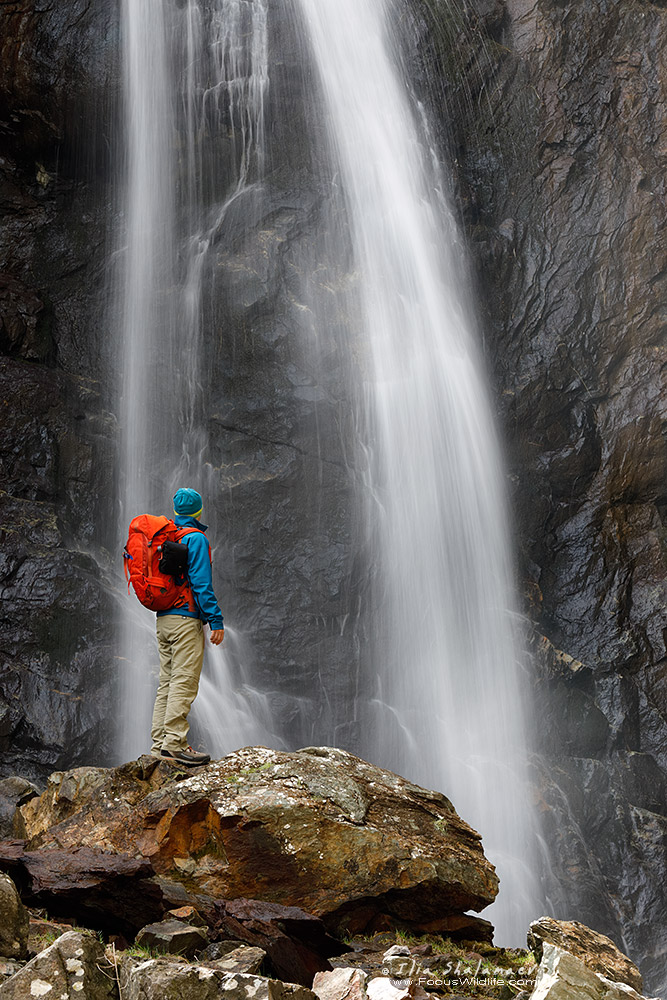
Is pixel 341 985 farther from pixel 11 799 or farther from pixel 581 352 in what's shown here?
pixel 581 352

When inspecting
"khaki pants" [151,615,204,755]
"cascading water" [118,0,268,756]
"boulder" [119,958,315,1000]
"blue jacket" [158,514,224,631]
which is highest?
"cascading water" [118,0,268,756]

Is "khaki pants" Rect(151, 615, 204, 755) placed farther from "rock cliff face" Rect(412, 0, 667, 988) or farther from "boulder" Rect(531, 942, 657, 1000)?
"rock cliff face" Rect(412, 0, 667, 988)

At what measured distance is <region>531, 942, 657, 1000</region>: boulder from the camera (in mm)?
3266

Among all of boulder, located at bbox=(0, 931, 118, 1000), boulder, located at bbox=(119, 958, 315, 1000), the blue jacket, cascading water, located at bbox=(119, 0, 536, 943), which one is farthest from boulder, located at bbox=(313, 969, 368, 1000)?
cascading water, located at bbox=(119, 0, 536, 943)

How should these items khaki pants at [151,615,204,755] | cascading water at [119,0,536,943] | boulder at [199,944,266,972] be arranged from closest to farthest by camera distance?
boulder at [199,944,266,972] → khaki pants at [151,615,204,755] → cascading water at [119,0,536,943]

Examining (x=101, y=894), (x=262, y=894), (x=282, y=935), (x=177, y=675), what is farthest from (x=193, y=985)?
(x=177, y=675)

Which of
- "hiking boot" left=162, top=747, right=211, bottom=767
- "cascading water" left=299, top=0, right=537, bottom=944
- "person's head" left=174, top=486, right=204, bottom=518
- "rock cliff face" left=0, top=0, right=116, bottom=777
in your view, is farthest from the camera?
"cascading water" left=299, top=0, right=537, bottom=944

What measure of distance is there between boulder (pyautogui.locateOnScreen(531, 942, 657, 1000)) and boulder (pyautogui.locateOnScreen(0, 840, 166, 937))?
5.79 ft

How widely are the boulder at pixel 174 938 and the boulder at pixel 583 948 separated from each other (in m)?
1.79

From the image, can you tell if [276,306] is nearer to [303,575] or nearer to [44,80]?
[303,575]

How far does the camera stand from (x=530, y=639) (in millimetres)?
13477

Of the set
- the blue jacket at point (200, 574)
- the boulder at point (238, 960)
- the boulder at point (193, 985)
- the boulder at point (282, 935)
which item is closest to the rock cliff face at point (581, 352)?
the blue jacket at point (200, 574)

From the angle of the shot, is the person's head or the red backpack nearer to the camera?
the red backpack

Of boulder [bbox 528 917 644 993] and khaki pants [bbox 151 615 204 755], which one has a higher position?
khaki pants [bbox 151 615 204 755]
